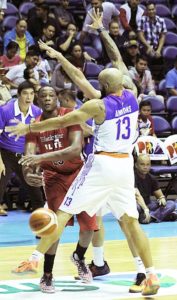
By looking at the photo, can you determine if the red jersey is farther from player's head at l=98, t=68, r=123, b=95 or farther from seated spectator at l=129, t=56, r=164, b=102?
seated spectator at l=129, t=56, r=164, b=102

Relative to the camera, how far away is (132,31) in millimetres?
16203

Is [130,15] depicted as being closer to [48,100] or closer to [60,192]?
[48,100]

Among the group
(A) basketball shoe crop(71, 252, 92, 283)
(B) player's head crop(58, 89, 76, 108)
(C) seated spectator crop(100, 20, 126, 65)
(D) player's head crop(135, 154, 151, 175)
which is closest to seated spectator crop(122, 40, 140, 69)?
(C) seated spectator crop(100, 20, 126, 65)

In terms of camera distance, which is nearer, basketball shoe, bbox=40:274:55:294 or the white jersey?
the white jersey

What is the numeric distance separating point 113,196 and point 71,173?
2.58 feet

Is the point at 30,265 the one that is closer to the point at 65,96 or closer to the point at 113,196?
the point at 113,196

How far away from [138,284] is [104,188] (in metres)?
0.93

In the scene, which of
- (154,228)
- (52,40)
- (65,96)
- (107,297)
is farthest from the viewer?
(52,40)

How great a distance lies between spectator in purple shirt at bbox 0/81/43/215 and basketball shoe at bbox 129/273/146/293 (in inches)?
143

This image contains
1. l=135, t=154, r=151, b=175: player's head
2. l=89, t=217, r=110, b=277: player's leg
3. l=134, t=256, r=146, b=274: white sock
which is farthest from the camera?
l=135, t=154, r=151, b=175: player's head

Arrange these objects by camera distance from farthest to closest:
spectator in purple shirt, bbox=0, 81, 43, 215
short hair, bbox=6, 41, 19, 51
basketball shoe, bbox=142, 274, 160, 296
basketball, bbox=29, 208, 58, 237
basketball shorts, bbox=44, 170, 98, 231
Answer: short hair, bbox=6, 41, 19, 51 → spectator in purple shirt, bbox=0, 81, 43, 215 → basketball shorts, bbox=44, 170, 98, 231 → basketball shoe, bbox=142, 274, 160, 296 → basketball, bbox=29, 208, 58, 237

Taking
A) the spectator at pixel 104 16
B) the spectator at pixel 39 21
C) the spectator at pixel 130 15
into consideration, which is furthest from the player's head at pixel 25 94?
the spectator at pixel 130 15

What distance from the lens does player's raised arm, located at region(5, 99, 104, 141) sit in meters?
6.61

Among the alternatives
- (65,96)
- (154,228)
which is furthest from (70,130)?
(154,228)
